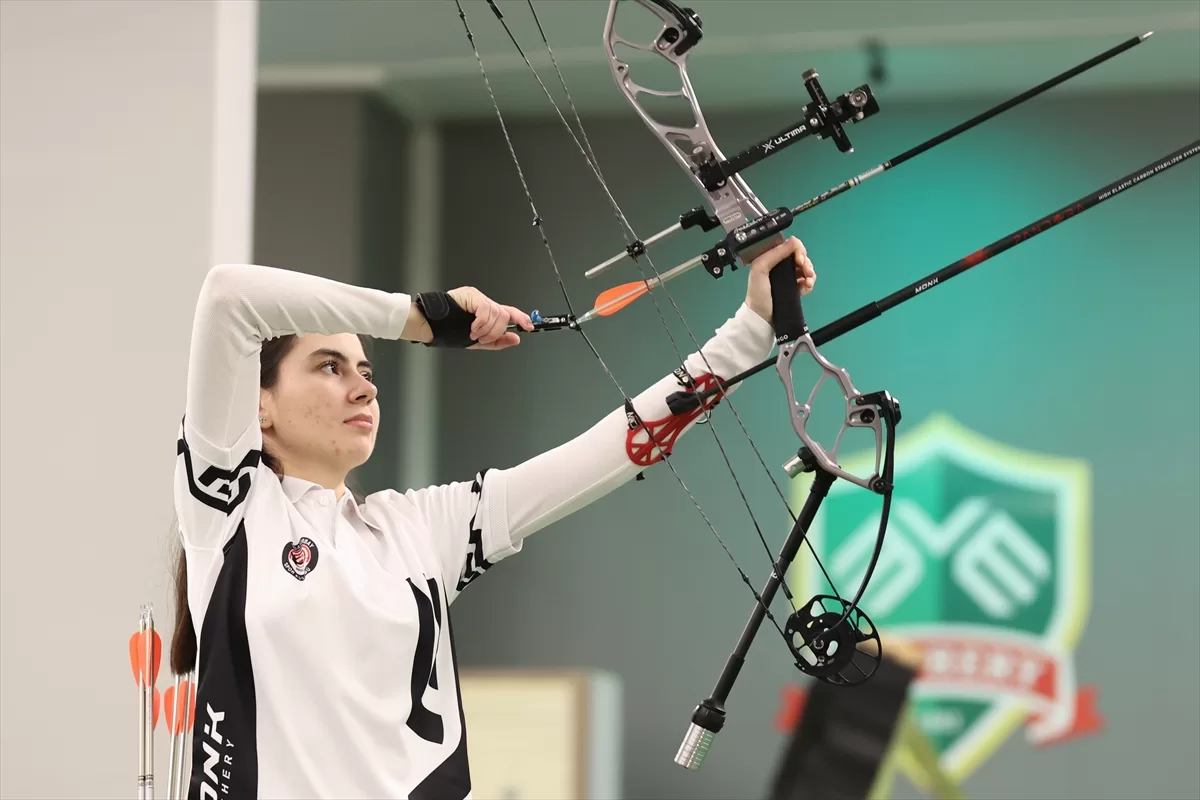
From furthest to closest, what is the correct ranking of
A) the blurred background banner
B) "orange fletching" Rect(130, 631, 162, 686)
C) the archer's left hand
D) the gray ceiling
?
the blurred background banner, the gray ceiling, "orange fletching" Rect(130, 631, 162, 686), the archer's left hand

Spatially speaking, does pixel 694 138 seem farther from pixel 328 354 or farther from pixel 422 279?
pixel 422 279

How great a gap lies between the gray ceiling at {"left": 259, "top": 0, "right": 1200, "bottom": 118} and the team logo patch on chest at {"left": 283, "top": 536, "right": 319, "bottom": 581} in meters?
1.42

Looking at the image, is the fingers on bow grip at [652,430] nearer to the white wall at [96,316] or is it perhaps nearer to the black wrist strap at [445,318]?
the black wrist strap at [445,318]

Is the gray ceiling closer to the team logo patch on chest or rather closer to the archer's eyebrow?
the archer's eyebrow

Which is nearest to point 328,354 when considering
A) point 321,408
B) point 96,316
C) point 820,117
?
point 321,408

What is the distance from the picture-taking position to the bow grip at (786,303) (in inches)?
50.3

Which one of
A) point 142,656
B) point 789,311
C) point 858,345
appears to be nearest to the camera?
point 789,311

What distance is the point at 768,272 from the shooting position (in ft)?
A: 4.21

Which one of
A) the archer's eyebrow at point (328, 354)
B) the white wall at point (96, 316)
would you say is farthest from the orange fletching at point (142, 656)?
the archer's eyebrow at point (328, 354)

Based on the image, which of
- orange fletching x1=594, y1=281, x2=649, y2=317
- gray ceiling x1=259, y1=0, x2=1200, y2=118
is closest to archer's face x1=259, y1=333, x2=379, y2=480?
orange fletching x1=594, y1=281, x2=649, y2=317

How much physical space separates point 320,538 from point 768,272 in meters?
0.53

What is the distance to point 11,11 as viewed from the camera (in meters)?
2.02

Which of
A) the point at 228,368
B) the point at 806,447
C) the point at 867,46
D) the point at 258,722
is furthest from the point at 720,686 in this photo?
the point at 867,46

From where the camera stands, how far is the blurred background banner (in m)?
2.60
